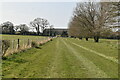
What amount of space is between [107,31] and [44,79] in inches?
1119

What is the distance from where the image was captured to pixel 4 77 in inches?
254

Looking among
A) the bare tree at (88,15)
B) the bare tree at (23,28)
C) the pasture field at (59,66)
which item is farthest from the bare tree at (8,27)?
the pasture field at (59,66)

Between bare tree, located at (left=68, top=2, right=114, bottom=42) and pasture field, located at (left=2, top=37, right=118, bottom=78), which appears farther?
bare tree, located at (left=68, top=2, right=114, bottom=42)

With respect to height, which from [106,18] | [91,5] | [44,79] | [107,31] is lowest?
[44,79]

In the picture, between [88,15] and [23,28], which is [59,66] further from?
[23,28]

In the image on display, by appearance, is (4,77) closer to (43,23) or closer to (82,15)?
(82,15)

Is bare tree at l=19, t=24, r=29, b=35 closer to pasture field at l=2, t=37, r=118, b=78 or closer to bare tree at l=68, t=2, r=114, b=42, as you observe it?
bare tree at l=68, t=2, r=114, b=42

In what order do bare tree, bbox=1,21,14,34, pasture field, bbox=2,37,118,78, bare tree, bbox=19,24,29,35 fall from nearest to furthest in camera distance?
1. pasture field, bbox=2,37,118,78
2. bare tree, bbox=1,21,14,34
3. bare tree, bbox=19,24,29,35

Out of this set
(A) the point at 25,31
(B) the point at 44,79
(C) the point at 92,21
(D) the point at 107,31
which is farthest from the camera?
(A) the point at 25,31

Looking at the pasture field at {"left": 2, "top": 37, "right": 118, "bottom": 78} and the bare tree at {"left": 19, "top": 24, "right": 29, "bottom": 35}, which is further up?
the bare tree at {"left": 19, "top": 24, "right": 29, "bottom": 35}

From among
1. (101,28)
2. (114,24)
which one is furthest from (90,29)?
(114,24)

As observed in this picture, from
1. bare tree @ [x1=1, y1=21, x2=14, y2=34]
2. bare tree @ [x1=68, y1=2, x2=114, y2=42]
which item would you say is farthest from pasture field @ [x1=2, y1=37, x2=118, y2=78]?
bare tree @ [x1=1, y1=21, x2=14, y2=34]

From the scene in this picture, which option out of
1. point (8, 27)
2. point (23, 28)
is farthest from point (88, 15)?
point (23, 28)

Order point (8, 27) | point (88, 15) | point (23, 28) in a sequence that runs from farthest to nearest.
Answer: point (23, 28)
point (8, 27)
point (88, 15)
